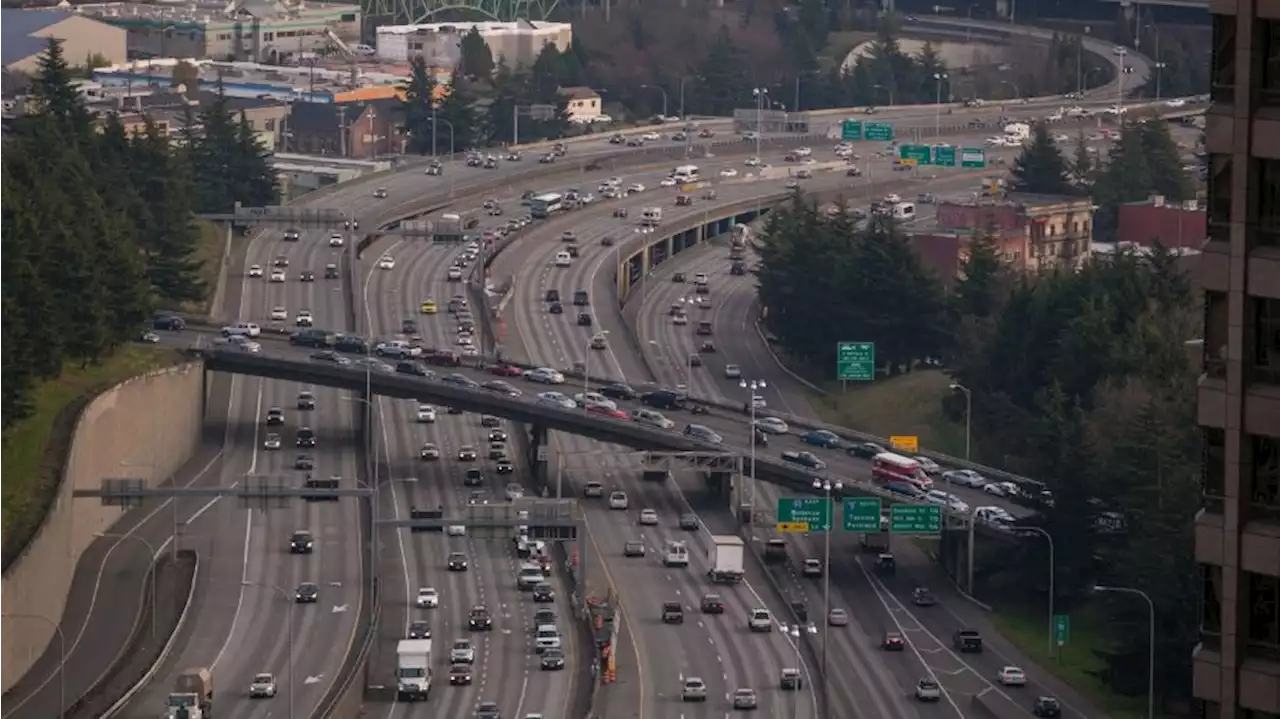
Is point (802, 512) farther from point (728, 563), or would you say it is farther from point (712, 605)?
point (728, 563)

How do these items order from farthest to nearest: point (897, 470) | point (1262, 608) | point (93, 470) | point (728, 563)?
point (897, 470) < point (93, 470) < point (728, 563) < point (1262, 608)

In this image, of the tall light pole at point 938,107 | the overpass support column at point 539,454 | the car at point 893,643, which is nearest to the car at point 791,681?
the car at point 893,643

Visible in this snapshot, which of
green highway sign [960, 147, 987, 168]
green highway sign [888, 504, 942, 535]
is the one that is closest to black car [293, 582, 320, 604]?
green highway sign [888, 504, 942, 535]

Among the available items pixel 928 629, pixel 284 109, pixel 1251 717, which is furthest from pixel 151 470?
pixel 284 109

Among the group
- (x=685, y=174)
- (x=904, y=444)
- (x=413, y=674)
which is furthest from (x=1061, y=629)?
(x=685, y=174)

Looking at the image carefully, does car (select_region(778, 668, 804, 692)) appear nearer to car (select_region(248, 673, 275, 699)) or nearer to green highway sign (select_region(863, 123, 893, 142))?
car (select_region(248, 673, 275, 699))

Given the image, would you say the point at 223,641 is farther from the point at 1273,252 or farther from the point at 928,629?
the point at 1273,252

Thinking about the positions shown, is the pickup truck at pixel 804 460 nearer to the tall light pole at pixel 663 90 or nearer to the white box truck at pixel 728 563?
the white box truck at pixel 728 563
